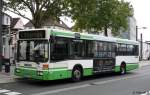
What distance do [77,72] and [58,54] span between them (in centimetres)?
218

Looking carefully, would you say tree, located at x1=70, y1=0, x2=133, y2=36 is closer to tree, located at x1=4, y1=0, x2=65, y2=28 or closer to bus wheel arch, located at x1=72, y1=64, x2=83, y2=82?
tree, located at x1=4, y1=0, x2=65, y2=28

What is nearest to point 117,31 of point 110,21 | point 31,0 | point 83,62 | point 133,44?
point 110,21

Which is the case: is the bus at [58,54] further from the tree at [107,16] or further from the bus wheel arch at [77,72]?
the tree at [107,16]

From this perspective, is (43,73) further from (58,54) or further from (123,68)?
(123,68)

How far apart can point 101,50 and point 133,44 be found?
5.82 m

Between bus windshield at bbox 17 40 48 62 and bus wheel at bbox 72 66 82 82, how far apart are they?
2.61m

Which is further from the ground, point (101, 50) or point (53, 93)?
point (101, 50)

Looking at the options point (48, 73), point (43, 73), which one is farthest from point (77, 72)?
point (43, 73)

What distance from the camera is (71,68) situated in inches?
735

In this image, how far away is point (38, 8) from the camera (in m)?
25.7

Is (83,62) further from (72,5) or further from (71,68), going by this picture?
(72,5)

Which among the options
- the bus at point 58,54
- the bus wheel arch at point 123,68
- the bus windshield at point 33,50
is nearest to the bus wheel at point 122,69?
the bus wheel arch at point 123,68

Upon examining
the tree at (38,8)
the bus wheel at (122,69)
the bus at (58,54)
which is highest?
the tree at (38,8)

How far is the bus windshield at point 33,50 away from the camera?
17000mm
